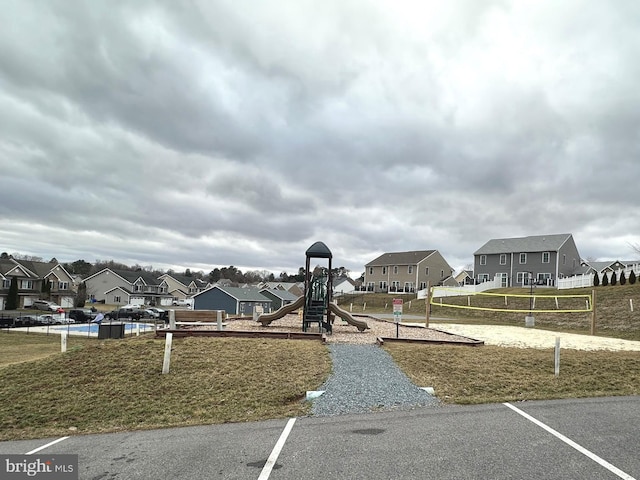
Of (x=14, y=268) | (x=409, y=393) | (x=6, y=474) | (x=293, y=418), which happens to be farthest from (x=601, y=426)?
(x=14, y=268)

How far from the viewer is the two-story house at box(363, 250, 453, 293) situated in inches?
2601

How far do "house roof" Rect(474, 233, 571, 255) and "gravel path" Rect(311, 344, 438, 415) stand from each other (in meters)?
49.6

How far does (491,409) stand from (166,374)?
6773 mm

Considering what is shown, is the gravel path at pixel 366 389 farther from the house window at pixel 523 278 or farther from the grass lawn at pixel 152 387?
the house window at pixel 523 278

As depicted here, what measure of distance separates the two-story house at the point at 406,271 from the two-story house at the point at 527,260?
338 inches

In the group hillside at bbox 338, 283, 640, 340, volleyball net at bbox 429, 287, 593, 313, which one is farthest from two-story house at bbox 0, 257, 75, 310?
volleyball net at bbox 429, 287, 593, 313

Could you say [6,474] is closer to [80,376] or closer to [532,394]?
[80,376]

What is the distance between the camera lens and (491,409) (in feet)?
24.1

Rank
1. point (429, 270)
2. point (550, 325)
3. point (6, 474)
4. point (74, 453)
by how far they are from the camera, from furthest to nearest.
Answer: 1. point (429, 270)
2. point (550, 325)
3. point (74, 453)
4. point (6, 474)

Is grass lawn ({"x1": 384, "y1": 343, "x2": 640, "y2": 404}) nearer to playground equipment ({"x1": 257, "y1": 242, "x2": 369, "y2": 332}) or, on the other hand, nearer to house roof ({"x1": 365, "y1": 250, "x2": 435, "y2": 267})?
playground equipment ({"x1": 257, "y1": 242, "x2": 369, "y2": 332})

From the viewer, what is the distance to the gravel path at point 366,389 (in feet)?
24.8

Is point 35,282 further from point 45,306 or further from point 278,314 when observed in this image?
point 278,314

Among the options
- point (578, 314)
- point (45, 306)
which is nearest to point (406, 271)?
point (578, 314)

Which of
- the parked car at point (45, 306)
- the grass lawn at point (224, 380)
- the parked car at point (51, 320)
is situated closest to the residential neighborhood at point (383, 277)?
the parked car at point (45, 306)
